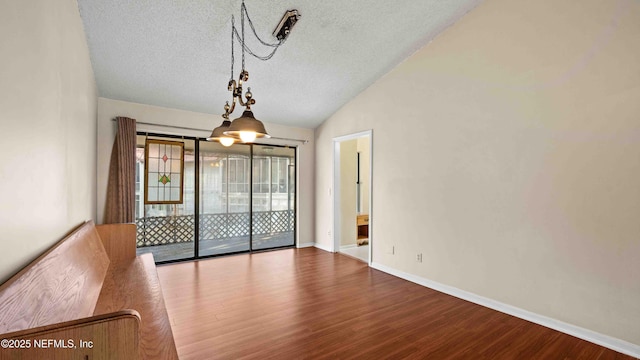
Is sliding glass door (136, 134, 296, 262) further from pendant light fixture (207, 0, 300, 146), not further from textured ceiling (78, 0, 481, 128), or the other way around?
pendant light fixture (207, 0, 300, 146)

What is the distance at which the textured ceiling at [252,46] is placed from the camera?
2.83 metres

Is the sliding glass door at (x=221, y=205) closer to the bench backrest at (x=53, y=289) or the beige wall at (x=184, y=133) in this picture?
the beige wall at (x=184, y=133)

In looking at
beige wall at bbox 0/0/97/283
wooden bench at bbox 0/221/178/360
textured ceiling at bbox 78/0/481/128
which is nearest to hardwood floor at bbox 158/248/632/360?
wooden bench at bbox 0/221/178/360

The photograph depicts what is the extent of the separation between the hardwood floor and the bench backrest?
0.89 m

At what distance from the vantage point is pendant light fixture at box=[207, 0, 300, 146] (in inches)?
85.1

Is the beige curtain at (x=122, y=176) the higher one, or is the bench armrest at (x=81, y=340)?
the beige curtain at (x=122, y=176)

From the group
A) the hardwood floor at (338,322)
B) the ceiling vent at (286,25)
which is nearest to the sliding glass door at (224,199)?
the hardwood floor at (338,322)

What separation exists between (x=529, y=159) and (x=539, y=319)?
61.3 inches

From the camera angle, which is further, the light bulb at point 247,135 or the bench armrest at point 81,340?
the light bulb at point 247,135

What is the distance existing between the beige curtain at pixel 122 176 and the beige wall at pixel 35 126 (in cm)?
198

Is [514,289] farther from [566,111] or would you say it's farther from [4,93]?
[4,93]

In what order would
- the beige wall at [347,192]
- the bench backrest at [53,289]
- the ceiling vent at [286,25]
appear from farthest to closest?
1. the beige wall at [347,192]
2. the ceiling vent at [286,25]
3. the bench backrest at [53,289]

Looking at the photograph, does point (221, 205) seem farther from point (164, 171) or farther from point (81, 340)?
point (81, 340)

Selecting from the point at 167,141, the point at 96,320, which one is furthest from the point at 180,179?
the point at 96,320
